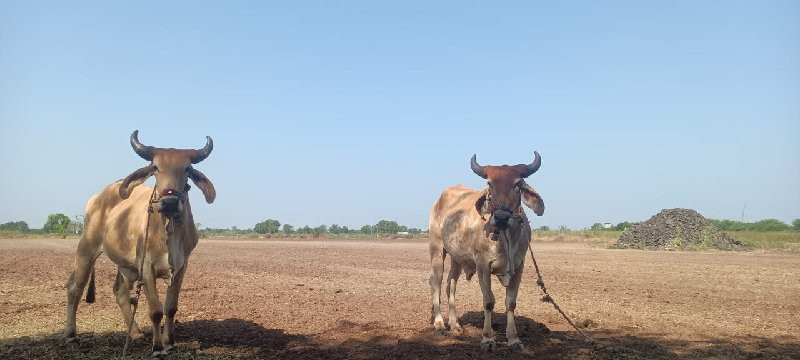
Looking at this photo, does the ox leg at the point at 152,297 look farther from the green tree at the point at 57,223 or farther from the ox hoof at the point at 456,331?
the green tree at the point at 57,223

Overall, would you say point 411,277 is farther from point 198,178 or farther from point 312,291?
point 198,178

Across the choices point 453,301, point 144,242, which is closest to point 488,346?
point 453,301

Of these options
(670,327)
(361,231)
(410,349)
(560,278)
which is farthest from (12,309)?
(361,231)

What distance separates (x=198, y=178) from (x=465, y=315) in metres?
6.48

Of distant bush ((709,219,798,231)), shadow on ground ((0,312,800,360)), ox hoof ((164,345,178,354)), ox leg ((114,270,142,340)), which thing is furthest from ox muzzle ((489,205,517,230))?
distant bush ((709,219,798,231))

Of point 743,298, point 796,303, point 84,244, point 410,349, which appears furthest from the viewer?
point 743,298

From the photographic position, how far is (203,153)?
26.7ft

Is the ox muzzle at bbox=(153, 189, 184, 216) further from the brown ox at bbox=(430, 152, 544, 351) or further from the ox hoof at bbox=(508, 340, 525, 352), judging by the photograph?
the ox hoof at bbox=(508, 340, 525, 352)

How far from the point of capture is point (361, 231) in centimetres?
12281

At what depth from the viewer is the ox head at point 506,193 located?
8.12m

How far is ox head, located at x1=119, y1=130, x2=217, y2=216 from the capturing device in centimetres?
726

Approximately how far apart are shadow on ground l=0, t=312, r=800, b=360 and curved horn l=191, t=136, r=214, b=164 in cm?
277

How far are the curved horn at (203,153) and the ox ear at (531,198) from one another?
15.4 feet

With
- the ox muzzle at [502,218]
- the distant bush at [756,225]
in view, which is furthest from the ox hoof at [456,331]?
the distant bush at [756,225]
